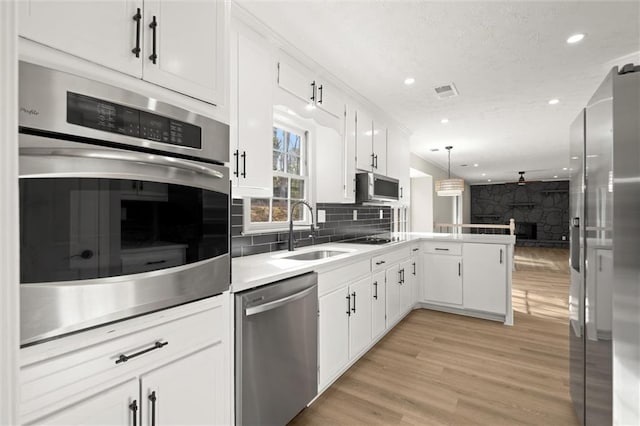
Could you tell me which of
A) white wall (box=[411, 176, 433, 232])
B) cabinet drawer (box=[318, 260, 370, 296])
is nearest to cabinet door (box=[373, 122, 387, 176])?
cabinet drawer (box=[318, 260, 370, 296])

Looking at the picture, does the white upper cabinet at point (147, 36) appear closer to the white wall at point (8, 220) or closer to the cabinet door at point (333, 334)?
the white wall at point (8, 220)

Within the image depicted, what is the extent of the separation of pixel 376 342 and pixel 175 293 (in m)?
2.26

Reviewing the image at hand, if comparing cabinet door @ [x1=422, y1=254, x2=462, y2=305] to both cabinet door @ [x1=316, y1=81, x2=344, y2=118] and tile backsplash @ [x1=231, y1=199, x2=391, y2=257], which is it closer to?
tile backsplash @ [x1=231, y1=199, x2=391, y2=257]

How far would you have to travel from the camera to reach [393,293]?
317 centimetres

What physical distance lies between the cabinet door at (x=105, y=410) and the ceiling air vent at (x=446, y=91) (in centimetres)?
335

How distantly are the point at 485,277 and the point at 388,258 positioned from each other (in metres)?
1.40

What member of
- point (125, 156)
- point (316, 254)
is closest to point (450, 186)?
point (316, 254)

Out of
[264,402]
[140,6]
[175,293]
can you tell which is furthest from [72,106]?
[264,402]

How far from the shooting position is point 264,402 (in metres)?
1.52

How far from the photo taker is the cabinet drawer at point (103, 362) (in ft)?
2.61

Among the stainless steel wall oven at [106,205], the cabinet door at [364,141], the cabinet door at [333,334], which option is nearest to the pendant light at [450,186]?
the cabinet door at [364,141]

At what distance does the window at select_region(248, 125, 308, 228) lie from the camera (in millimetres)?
2605

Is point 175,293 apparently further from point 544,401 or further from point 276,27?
point 544,401

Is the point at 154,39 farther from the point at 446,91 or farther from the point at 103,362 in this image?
the point at 446,91
